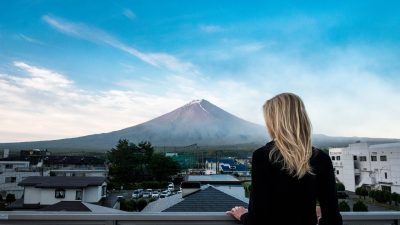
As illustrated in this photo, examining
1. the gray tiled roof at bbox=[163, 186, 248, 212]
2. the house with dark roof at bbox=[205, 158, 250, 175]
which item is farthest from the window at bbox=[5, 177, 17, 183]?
the house with dark roof at bbox=[205, 158, 250, 175]

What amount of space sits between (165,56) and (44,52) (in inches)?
379

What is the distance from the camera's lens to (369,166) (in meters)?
22.0

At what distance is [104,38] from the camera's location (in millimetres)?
19172

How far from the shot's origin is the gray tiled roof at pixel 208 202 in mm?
6645

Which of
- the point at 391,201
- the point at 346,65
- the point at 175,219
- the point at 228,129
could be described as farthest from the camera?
the point at 228,129

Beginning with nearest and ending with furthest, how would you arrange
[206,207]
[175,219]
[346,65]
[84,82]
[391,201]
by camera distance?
1. [175,219]
2. [206,207]
3. [391,201]
4. [346,65]
5. [84,82]

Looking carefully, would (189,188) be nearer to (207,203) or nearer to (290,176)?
(207,203)

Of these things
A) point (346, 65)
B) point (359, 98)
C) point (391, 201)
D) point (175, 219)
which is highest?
point (346, 65)

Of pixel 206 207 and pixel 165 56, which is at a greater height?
pixel 165 56

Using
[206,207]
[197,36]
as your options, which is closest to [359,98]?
[197,36]

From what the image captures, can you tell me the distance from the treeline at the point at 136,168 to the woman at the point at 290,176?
79.3 ft

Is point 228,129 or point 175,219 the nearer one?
point 175,219

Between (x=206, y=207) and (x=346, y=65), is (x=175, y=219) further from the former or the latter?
(x=346, y=65)

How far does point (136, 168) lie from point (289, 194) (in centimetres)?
2667
